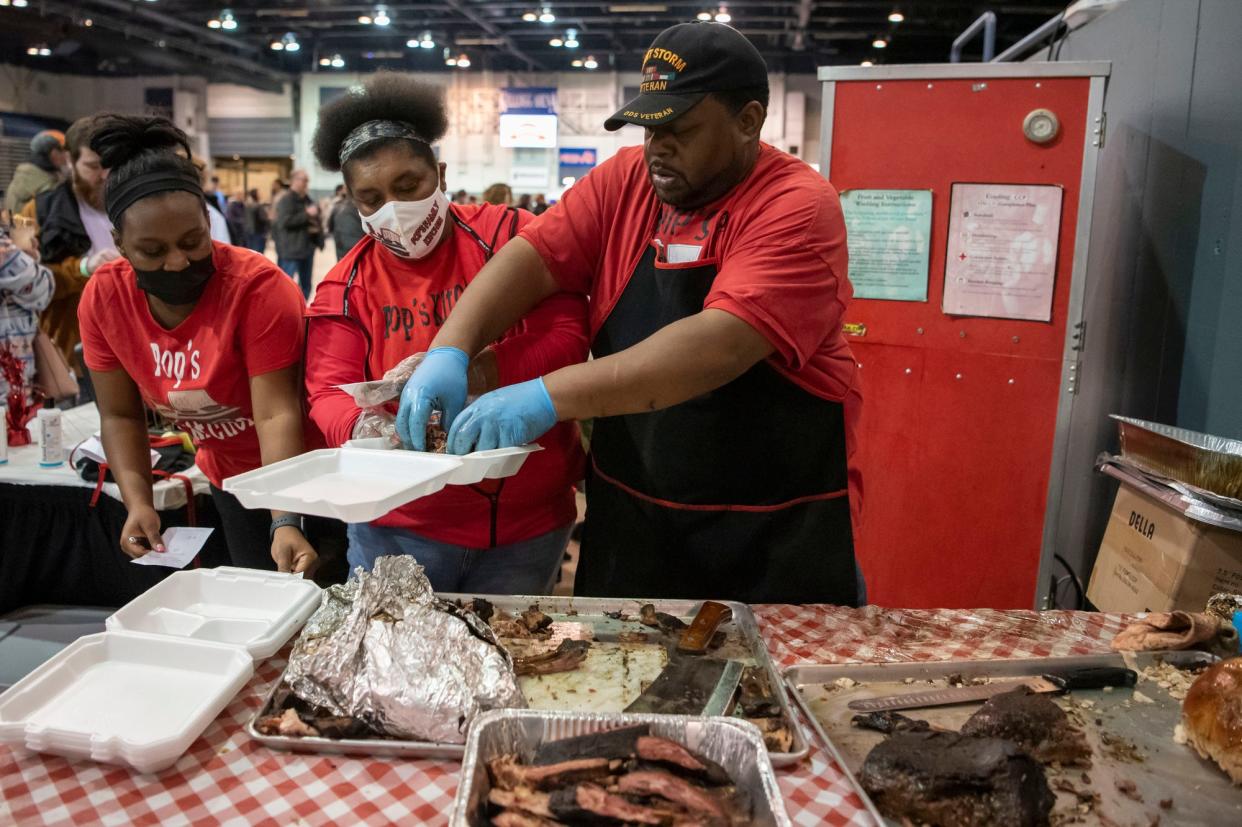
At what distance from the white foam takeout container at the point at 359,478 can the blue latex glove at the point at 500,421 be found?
3 cm

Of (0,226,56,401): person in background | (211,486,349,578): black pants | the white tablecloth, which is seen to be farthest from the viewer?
(0,226,56,401): person in background

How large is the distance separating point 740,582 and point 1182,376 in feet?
7.09

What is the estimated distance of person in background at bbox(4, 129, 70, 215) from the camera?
595 cm

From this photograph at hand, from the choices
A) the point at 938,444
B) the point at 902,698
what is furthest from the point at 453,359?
the point at 938,444

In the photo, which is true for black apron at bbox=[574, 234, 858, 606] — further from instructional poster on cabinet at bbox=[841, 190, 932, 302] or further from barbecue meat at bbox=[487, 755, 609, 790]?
instructional poster on cabinet at bbox=[841, 190, 932, 302]

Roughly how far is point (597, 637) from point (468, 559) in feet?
1.54

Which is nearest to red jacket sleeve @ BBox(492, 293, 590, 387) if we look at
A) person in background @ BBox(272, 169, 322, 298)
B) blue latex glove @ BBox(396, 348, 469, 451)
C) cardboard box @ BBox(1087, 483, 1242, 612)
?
blue latex glove @ BBox(396, 348, 469, 451)

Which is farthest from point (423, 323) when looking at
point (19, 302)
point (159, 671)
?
point (19, 302)

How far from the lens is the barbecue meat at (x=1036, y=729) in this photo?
1.26m

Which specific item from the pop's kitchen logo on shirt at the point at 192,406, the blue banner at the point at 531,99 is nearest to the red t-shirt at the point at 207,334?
the pop's kitchen logo on shirt at the point at 192,406

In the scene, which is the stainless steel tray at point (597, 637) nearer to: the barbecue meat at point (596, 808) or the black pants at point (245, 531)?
the barbecue meat at point (596, 808)

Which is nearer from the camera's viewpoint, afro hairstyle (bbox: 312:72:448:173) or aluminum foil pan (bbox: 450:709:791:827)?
aluminum foil pan (bbox: 450:709:791:827)

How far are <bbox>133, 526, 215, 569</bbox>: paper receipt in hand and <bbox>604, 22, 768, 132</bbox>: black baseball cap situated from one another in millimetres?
1365

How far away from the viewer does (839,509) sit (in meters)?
1.81
